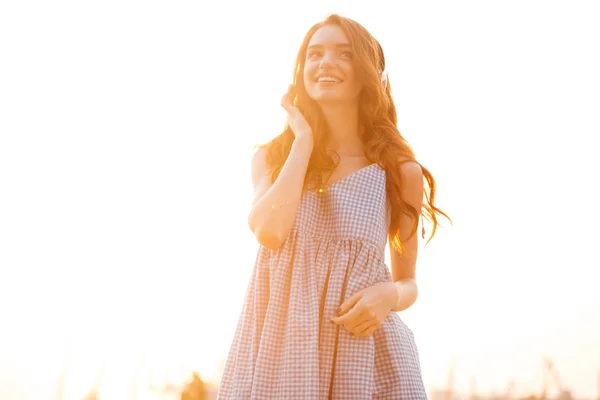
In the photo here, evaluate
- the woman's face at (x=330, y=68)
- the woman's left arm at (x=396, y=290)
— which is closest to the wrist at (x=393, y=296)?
the woman's left arm at (x=396, y=290)

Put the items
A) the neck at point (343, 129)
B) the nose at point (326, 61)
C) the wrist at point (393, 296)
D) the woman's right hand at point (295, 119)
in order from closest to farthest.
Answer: the wrist at point (393, 296) < the woman's right hand at point (295, 119) < the nose at point (326, 61) < the neck at point (343, 129)

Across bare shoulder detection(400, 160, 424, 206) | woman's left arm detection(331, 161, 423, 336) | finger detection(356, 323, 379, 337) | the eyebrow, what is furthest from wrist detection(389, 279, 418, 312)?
the eyebrow

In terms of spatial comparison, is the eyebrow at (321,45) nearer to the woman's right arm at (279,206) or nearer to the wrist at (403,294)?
the woman's right arm at (279,206)

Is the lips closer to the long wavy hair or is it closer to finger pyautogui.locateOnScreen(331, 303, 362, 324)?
the long wavy hair

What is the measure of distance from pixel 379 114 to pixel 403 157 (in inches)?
8.5

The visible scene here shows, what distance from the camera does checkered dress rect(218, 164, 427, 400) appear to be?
2.49 meters

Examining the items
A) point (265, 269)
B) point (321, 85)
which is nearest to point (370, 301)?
point (265, 269)

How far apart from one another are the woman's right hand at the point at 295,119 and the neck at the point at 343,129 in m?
0.13

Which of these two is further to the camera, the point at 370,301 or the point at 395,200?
the point at 395,200

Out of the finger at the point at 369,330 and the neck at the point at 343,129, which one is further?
the neck at the point at 343,129

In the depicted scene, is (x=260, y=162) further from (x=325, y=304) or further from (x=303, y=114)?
(x=325, y=304)

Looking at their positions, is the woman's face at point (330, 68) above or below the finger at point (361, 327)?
above

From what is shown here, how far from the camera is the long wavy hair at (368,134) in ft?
9.70

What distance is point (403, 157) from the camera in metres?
3.00
